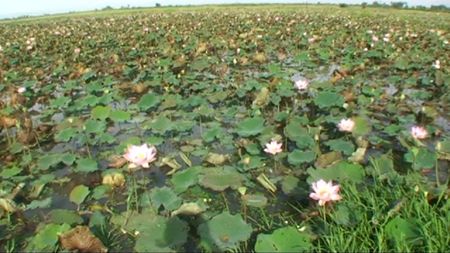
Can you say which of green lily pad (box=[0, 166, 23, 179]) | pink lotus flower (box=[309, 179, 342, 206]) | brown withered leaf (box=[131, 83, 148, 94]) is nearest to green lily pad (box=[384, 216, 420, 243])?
pink lotus flower (box=[309, 179, 342, 206])

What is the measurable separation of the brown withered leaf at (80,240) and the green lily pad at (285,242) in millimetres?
849

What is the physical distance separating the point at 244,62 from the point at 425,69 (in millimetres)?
2981

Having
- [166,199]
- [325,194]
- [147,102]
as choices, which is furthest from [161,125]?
[325,194]

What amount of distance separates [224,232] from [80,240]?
75cm

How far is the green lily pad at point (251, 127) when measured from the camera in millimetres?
3746

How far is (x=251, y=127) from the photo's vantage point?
150 inches

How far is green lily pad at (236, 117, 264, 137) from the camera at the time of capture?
12.3ft

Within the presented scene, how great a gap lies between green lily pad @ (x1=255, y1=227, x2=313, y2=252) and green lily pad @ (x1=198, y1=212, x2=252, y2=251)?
0.10 meters

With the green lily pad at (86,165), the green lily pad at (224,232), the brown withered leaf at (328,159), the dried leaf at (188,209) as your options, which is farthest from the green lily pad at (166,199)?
the brown withered leaf at (328,159)

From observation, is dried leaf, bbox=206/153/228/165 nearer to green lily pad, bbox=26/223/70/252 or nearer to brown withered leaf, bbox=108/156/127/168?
brown withered leaf, bbox=108/156/127/168

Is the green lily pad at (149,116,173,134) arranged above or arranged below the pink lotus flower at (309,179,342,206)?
below

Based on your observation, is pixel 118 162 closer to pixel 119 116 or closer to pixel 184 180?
pixel 184 180

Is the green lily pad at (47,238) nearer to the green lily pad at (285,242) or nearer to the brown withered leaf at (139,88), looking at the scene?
the green lily pad at (285,242)

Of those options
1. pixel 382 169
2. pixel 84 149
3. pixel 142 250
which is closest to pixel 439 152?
pixel 382 169
